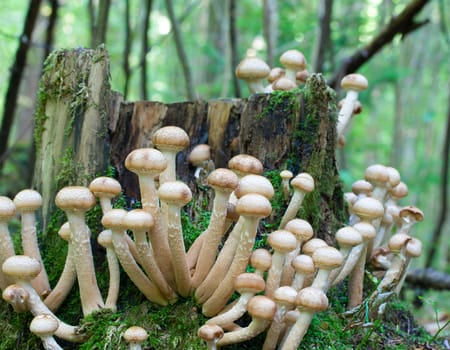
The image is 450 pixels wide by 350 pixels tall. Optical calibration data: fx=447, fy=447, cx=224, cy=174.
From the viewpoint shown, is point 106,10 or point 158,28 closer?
point 106,10

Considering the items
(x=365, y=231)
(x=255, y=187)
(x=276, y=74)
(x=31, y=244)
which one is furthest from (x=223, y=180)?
(x=276, y=74)

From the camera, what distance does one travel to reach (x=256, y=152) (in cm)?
365

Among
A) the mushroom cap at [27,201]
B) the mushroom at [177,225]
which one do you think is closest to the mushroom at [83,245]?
the mushroom cap at [27,201]

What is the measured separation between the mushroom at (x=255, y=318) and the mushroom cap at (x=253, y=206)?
457mm

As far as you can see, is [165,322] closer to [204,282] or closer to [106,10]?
[204,282]

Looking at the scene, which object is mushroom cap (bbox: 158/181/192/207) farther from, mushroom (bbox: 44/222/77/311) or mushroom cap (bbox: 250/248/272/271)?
mushroom (bbox: 44/222/77/311)

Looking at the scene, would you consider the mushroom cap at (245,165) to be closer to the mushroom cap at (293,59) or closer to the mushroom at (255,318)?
the mushroom at (255,318)

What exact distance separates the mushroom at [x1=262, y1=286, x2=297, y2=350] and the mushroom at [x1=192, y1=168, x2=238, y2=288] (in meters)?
0.50

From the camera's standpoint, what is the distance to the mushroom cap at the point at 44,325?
8.25 feet

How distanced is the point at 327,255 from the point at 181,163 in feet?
5.63

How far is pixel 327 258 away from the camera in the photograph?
8.54 feet

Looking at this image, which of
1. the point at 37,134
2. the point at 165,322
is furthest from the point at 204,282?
the point at 37,134

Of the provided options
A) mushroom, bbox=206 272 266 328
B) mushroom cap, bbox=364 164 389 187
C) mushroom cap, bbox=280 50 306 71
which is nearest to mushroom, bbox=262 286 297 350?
mushroom, bbox=206 272 266 328

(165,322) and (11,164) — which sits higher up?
(11,164)
